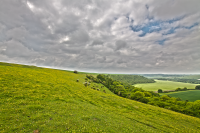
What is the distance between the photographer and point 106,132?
1077 centimetres

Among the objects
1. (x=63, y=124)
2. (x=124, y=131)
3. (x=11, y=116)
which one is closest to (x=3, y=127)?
(x=11, y=116)

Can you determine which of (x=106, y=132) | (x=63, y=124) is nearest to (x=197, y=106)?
(x=106, y=132)

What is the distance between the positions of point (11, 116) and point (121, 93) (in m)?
94.5

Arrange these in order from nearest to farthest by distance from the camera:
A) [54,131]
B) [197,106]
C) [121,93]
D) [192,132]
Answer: [54,131] < [192,132] < [197,106] < [121,93]

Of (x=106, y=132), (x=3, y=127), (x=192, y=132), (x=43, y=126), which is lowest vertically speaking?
(x=192, y=132)

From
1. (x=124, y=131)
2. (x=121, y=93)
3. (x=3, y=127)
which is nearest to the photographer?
(x=3, y=127)

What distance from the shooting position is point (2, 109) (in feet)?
34.9

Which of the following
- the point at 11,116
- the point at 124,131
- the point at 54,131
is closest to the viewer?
the point at 54,131

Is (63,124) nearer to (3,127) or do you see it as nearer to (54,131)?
(54,131)

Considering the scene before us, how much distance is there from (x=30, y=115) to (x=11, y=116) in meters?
1.86

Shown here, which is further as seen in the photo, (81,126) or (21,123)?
(81,126)

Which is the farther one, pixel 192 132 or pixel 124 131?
pixel 192 132

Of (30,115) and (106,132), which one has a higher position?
(30,115)

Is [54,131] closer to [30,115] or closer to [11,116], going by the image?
[30,115]
